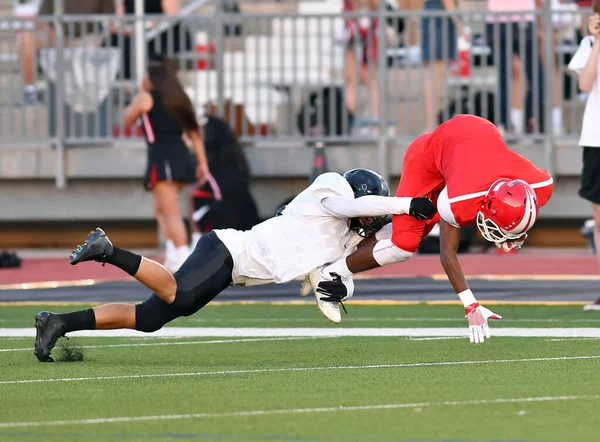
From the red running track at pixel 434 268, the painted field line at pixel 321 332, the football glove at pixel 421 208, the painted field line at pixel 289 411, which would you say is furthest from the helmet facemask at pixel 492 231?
the red running track at pixel 434 268

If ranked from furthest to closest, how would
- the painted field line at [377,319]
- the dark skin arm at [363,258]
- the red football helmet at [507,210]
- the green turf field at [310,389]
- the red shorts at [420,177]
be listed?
the painted field line at [377,319] < the red shorts at [420,177] < the dark skin arm at [363,258] < the red football helmet at [507,210] < the green turf field at [310,389]

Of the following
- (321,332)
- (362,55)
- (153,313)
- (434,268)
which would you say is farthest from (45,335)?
(362,55)

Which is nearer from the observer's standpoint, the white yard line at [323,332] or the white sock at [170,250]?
the white yard line at [323,332]

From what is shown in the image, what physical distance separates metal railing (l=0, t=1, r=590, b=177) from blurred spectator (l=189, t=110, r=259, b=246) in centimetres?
51

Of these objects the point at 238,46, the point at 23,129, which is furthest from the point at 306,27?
the point at 23,129

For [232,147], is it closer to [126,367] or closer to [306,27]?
[306,27]

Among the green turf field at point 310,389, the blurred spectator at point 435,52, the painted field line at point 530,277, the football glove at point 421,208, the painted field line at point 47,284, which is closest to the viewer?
the green turf field at point 310,389

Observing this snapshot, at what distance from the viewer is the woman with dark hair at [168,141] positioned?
14945 mm

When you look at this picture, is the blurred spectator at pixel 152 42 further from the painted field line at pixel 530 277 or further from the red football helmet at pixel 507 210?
the red football helmet at pixel 507 210

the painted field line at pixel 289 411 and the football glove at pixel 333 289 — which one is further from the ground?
the football glove at pixel 333 289

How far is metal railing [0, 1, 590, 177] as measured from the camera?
16.9m

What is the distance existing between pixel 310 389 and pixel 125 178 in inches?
419

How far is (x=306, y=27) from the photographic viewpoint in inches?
675

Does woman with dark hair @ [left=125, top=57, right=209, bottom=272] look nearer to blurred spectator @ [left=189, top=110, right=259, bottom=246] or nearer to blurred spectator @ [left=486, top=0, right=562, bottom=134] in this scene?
blurred spectator @ [left=189, top=110, right=259, bottom=246]
